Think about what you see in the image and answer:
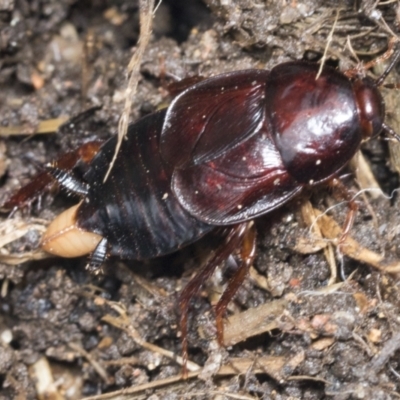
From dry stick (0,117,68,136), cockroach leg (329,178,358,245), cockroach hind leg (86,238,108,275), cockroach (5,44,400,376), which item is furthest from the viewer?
dry stick (0,117,68,136)

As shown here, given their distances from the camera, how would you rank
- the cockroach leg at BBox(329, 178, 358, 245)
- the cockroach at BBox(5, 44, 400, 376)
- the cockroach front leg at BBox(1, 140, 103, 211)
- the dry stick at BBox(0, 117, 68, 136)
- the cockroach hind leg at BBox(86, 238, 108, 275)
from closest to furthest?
1. the cockroach at BBox(5, 44, 400, 376)
2. the cockroach leg at BBox(329, 178, 358, 245)
3. the cockroach hind leg at BBox(86, 238, 108, 275)
4. the cockroach front leg at BBox(1, 140, 103, 211)
5. the dry stick at BBox(0, 117, 68, 136)

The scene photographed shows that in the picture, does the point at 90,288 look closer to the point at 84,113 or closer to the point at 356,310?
the point at 84,113

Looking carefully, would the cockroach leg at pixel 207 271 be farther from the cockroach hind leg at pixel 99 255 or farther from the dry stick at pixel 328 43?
the dry stick at pixel 328 43

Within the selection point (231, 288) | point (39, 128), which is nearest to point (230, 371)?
point (231, 288)

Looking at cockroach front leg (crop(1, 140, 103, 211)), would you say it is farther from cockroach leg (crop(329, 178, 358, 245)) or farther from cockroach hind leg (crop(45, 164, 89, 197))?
cockroach leg (crop(329, 178, 358, 245))

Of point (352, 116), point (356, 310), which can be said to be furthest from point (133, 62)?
point (356, 310)

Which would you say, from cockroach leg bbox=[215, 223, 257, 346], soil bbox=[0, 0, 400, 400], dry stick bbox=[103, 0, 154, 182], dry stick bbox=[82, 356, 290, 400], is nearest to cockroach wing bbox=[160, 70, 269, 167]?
dry stick bbox=[103, 0, 154, 182]
